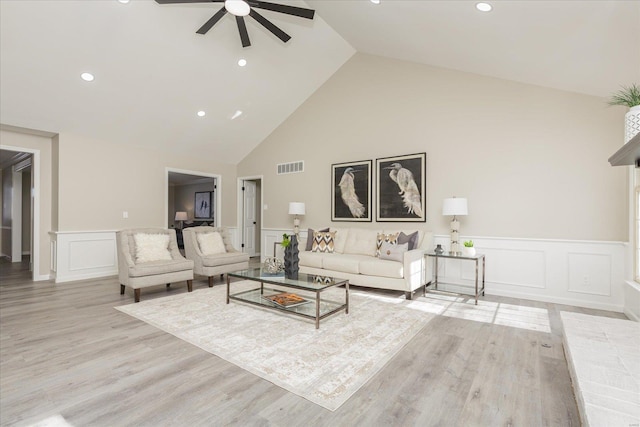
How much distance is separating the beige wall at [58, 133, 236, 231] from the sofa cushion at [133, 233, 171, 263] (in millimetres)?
1834

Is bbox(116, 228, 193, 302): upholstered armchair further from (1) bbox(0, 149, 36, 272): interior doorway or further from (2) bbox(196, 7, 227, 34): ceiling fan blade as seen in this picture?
(1) bbox(0, 149, 36, 272): interior doorway

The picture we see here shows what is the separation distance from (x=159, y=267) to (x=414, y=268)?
3.41 metres

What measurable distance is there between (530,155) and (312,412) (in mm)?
4183

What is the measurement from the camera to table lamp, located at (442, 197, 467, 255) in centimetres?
427

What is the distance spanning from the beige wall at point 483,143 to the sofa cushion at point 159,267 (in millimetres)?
2807

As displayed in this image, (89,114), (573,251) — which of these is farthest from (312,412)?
(89,114)

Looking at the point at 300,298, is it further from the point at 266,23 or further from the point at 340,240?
the point at 266,23

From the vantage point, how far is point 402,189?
528 cm

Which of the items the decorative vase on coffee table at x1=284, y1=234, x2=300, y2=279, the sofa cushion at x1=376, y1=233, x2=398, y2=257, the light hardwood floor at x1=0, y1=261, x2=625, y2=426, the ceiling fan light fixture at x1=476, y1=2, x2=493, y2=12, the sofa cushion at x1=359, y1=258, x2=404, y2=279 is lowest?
the light hardwood floor at x1=0, y1=261, x2=625, y2=426

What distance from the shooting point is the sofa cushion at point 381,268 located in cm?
424

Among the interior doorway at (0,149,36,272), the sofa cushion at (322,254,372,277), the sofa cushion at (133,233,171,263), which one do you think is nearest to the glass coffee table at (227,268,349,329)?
the sofa cushion at (322,254,372,277)

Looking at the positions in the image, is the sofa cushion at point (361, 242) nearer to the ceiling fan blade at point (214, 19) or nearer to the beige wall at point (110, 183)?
the ceiling fan blade at point (214, 19)

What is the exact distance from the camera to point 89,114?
5.05 m

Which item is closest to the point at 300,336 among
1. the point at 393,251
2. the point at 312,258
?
the point at 393,251
